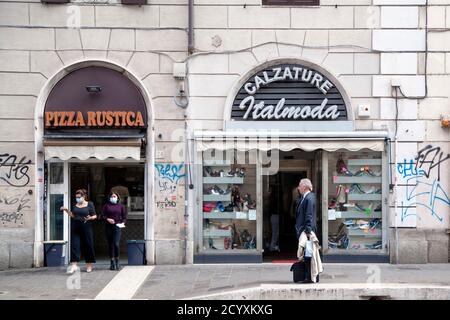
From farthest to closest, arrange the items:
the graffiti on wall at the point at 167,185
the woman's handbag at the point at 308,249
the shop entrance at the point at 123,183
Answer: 1. the shop entrance at the point at 123,183
2. the graffiti on wall at the point at 167,185
3. the woman's handbag at the point at 308,249

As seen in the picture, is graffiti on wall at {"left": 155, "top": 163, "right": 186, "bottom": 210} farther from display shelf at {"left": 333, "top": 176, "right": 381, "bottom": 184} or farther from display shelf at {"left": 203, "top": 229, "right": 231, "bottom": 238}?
display shelf at {"left": 333, "top": 176, "right": 381, "bottom": 184}

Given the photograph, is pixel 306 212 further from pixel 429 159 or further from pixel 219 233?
pixel 429 159

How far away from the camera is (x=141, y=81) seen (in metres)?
13.4

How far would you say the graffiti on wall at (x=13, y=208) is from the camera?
1319 cm

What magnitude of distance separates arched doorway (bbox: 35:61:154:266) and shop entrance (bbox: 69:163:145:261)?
0.89 ft

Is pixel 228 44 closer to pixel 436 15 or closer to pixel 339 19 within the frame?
pixel 339 19

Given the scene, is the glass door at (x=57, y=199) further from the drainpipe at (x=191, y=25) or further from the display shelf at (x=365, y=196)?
the display shelf at (x=365, y=196)

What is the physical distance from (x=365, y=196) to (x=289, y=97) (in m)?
2.76

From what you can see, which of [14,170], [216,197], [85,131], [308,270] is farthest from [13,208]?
[308,270]

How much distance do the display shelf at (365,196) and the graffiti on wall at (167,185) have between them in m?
3.86

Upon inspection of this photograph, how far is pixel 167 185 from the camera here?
43.9ft

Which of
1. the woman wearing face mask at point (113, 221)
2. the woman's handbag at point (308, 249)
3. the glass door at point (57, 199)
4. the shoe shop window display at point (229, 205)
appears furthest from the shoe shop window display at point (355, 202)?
the glass door at point (57, 199)

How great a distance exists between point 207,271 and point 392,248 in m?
4.07
